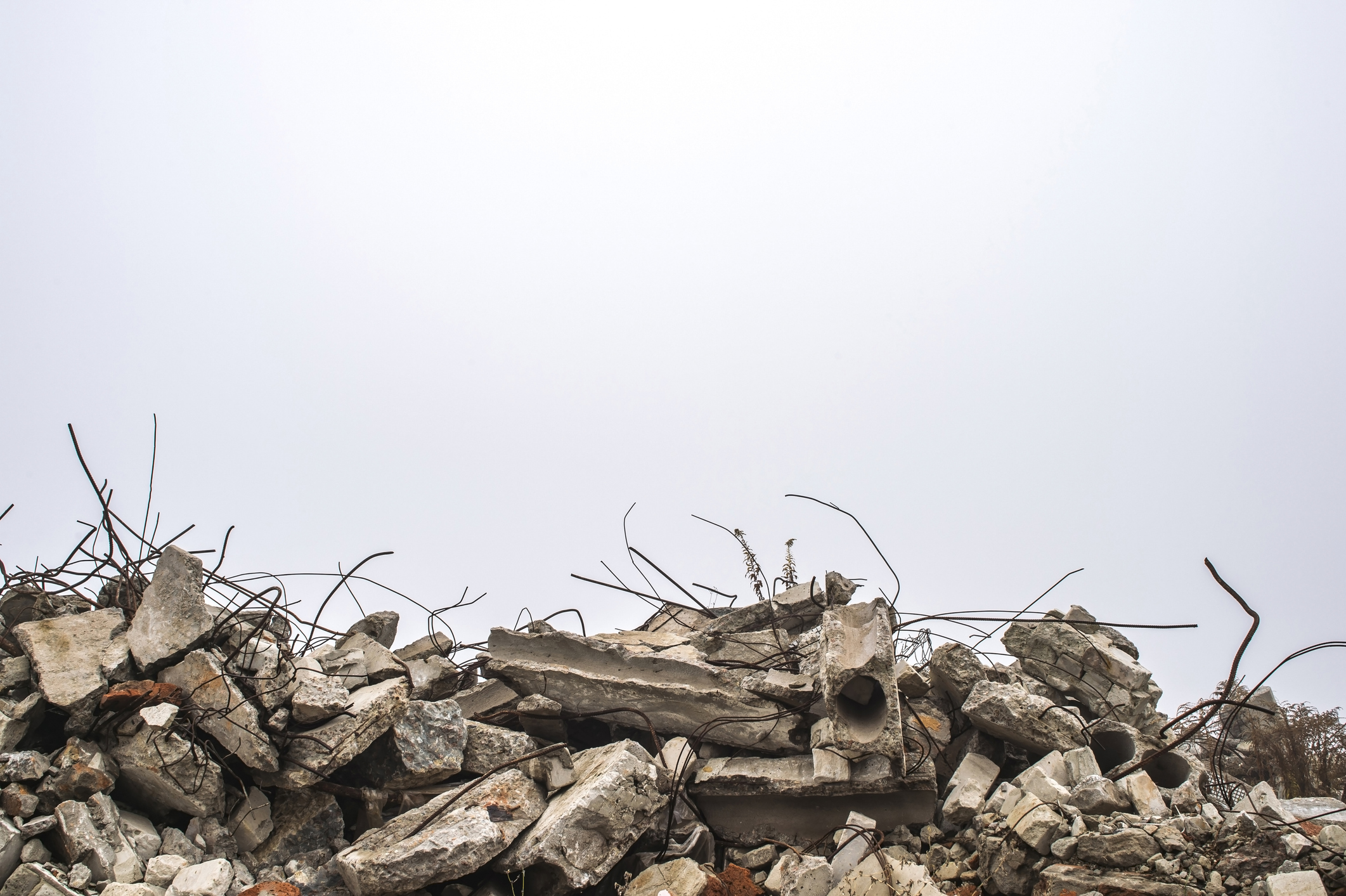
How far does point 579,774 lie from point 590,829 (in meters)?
0.46

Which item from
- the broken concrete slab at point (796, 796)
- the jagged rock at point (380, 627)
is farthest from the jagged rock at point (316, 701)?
the broken concrete slab at point (796, 796)

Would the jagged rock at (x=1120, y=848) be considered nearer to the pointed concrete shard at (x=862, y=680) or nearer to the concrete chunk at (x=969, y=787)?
the concrete chunk at (x=969, y=787)

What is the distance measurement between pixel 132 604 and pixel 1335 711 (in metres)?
9.02

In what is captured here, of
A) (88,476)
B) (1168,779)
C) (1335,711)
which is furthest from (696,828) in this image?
(1335,711)

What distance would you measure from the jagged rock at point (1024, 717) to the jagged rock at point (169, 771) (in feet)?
13.9

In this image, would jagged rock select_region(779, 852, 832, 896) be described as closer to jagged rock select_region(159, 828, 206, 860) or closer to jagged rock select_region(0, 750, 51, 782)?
jagged rock select_region(159, 828, 206, 860)

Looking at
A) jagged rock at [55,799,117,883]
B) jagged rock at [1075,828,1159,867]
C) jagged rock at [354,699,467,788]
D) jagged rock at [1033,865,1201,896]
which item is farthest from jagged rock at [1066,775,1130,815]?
jagged rock at [55,799,117,883]

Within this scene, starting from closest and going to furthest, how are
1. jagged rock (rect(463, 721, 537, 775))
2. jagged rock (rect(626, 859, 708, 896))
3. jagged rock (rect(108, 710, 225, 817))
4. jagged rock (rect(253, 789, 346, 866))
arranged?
jagged rock (rect(626, 859, 708, 896)) < jagged rock (rect(108, 710, 225, 817)) < jagged rock (rect(253, 789, 346, 866)) < jagged rock (rect(463, 721, 537, 775))

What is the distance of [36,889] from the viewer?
11.0 ft

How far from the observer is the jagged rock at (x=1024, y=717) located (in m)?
4.49

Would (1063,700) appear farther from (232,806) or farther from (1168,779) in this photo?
(232,806)

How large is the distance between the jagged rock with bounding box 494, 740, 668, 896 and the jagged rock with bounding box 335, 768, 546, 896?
0.37ft

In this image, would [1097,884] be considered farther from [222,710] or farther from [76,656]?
[76,656]

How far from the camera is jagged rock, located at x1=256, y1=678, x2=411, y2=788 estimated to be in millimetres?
4105
